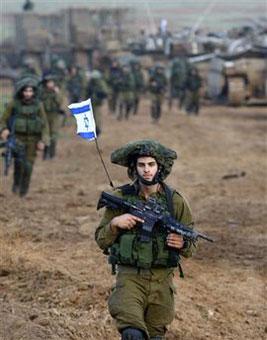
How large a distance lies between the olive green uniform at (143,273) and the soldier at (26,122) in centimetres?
590

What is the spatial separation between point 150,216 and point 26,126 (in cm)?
627

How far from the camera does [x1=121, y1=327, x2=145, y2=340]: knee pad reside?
5188 mm

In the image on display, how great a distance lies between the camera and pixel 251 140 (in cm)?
1959

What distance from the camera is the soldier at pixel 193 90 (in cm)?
2533

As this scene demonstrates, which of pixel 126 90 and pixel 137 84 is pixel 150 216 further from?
pixel 137 84

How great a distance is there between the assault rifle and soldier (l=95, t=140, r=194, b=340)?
1.6 inches

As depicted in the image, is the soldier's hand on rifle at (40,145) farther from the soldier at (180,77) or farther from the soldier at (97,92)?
the soldier at (180,77)

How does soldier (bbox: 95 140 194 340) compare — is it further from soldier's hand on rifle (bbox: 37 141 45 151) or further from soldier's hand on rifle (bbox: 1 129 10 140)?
soldier's hand on rifle (bbox: 37 141 45 151)

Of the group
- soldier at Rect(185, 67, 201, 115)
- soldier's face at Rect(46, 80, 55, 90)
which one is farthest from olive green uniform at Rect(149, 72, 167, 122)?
soldier's face at Rect(46, 80, 55, 90)

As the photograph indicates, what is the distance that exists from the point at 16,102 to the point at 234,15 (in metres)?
59.7

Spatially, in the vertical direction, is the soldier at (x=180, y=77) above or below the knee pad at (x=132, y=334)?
below

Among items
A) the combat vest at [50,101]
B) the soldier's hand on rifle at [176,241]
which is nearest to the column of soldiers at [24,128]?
the combat vest at [50,101]

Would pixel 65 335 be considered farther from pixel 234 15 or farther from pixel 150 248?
pixel 234 15

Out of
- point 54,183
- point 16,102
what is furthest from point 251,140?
point 16,102
